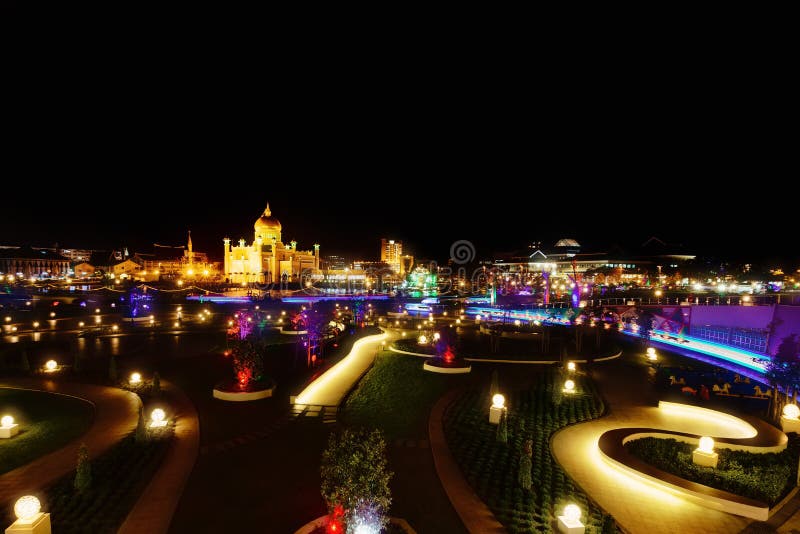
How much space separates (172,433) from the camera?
11859 millimetres

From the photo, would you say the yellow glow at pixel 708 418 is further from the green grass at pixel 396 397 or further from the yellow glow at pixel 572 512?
the yellow glow at pixel 572 512

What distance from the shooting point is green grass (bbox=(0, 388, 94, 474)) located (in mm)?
10953

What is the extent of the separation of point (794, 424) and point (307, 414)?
13911 millimetres

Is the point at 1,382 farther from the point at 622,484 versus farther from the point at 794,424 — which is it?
the point at 794,424

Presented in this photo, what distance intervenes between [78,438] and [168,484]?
14.6ft

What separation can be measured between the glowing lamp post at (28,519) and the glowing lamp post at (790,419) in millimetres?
17518

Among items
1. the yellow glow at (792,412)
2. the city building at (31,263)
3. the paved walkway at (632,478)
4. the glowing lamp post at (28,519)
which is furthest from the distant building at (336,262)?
the glowing lamp post at (28,519)

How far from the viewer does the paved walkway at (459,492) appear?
316 inches

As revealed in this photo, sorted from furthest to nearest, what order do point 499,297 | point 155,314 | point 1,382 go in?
point 499,297
point 155,314
point 1,382

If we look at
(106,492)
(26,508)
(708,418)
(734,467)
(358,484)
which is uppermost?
(358,484)

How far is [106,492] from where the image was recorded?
8820 millimetres

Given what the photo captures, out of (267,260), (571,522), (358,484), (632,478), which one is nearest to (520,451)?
(632,478)

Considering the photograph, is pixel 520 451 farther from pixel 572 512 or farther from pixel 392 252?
pixel 392 252

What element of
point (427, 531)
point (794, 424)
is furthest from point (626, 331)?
point (427, 531)
